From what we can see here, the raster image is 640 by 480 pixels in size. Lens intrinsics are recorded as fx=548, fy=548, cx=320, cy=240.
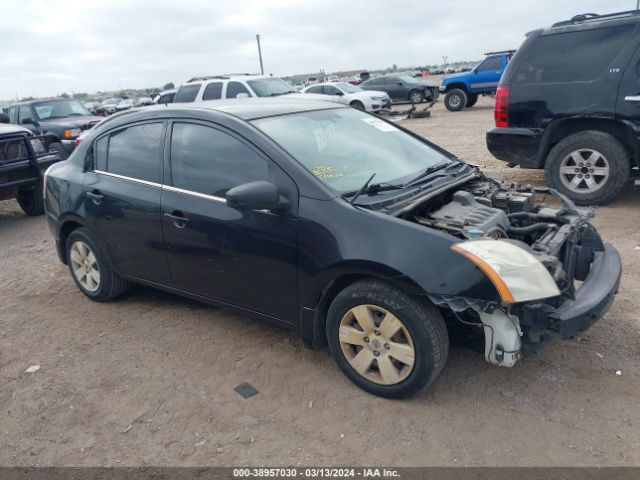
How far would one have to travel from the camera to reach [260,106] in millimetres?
4098

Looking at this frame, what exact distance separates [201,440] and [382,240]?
4.86ft

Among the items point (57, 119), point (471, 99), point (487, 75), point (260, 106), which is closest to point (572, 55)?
point (260, 106)

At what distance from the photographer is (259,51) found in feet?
159

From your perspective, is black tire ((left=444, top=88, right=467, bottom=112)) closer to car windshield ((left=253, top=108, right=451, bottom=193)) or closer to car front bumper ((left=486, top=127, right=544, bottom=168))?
car front bumper ((left=486, top=127, right=544, bottom=168))

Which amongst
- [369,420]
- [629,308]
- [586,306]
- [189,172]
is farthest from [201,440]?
[629,308]

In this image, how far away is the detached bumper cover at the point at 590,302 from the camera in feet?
9.14

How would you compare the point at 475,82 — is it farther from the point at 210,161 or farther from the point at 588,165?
the point at 210,161

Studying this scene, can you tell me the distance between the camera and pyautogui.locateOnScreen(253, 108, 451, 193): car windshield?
11.6 ft

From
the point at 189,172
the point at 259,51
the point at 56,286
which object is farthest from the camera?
the point at 259,51

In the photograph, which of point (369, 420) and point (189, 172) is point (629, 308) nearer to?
point (369, 420)

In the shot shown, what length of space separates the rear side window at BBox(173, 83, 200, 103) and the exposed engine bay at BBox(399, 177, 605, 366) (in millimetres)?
11166

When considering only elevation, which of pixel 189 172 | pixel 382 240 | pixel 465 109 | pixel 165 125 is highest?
pixel 165 125

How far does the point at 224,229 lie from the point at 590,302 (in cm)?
222

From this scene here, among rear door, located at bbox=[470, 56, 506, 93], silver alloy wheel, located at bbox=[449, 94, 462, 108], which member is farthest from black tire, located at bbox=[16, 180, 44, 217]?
rear door, located at bbox=[470, 56, 506, 93]
